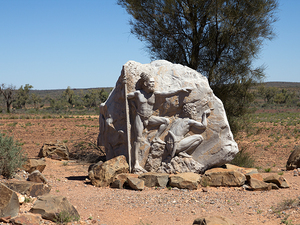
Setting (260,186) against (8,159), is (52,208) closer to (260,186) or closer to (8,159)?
(8,159)

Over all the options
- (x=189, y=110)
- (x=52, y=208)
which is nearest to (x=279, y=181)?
(x=189, y=110)

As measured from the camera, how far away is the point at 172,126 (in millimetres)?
9453

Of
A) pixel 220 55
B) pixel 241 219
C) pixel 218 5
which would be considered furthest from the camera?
pixel 220 55

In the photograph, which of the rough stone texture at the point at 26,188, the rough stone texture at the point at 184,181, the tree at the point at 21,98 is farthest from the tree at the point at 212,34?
the tree at the point at 21,98

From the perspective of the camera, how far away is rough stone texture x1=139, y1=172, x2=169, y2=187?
8523 millimetres

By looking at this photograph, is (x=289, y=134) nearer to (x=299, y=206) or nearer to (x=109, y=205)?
(x=299, y=206)

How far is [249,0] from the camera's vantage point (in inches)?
→ 483

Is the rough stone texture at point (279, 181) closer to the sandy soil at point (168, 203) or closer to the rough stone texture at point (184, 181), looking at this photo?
the sandy soil at point (168, 203)

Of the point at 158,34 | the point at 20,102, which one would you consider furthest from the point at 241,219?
the point at 20,102

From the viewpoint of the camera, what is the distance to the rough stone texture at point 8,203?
5.41 metres

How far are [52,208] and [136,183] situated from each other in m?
2.90

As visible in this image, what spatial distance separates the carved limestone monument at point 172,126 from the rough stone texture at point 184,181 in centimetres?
74

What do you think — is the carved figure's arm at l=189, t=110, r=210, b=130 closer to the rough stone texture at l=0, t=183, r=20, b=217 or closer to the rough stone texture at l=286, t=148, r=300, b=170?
the rough stone texture at l=286, t=148, r=300, b=170

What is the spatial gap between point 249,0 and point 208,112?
220 inches
